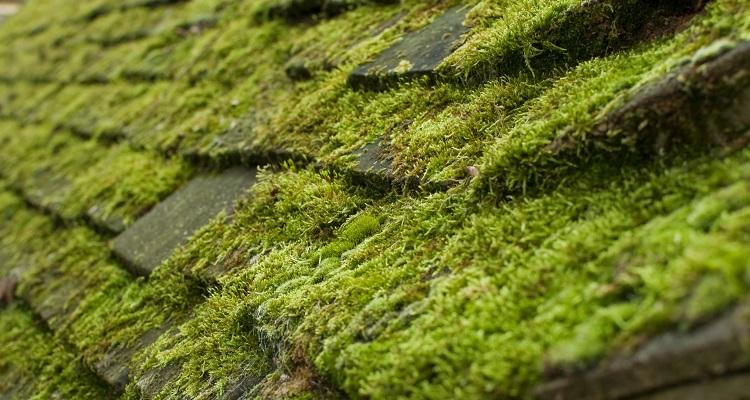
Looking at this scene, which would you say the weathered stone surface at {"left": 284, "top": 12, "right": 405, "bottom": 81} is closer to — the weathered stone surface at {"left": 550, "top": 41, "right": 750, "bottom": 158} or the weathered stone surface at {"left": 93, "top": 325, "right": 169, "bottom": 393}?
the weathered stone surface at {"left": 93, "top": 325, "right": 169, "bottom": 393}

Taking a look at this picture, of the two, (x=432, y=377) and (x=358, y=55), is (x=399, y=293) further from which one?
(x=358, y=55)

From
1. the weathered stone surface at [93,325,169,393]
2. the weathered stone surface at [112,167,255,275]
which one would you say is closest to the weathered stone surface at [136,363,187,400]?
the weathered stone surface at [93,325,169,393]

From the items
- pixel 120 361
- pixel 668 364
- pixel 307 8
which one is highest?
pixel 307 8

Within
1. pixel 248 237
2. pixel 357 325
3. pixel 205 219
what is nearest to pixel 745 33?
pixel 357 325

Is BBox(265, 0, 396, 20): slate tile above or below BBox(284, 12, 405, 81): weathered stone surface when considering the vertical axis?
above

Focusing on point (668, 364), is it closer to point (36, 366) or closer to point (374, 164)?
point (374, 164)

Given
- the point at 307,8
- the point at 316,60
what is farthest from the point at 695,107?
the point at 307,8
